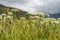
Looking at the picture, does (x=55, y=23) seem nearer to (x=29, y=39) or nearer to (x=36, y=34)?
(x=36, y=34)

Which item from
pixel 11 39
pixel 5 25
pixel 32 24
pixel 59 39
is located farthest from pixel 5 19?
pixel 59 39

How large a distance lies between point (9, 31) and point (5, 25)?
156 millimetres

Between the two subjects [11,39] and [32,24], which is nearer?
[11,39]

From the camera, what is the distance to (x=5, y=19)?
4.04m

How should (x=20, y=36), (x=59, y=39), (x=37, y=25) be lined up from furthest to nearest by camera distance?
(x=37, y=25) < (x=20, y=36) < (x=59, y=39)

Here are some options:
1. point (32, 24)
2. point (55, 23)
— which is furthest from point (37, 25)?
point (55, 23)

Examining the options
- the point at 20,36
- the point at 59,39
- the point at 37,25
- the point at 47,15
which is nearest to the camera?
the point at 59,39

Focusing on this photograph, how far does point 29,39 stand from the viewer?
11.1 ft

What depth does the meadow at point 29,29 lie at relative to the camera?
3.32 m

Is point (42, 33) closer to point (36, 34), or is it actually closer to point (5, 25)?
point (36, 34)

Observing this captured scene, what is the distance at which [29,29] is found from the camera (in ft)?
12.5

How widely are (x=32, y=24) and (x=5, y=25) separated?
1.67 ft

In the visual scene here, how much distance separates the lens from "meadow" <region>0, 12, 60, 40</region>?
332 cm

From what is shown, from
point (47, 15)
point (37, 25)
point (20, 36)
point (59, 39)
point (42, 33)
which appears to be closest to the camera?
point (59, 39)
